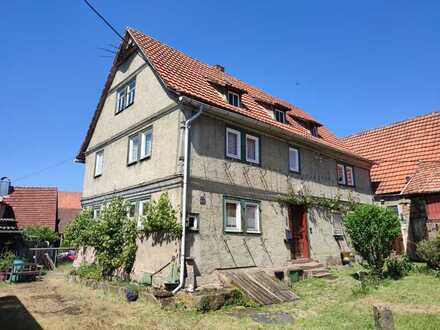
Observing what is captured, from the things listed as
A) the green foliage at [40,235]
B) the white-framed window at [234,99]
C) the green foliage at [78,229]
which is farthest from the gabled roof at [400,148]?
the green foliage at [40,235]

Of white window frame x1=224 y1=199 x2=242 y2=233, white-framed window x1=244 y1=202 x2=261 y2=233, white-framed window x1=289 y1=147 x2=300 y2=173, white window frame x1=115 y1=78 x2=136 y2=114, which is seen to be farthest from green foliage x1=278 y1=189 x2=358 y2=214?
white window frame x1=115 y1=78 x2=136 y2=114

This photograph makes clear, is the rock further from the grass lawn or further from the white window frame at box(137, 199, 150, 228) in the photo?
the white window frame at box(137, 199, 150, 228)

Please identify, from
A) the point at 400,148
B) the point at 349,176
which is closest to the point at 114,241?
the point at 349,176

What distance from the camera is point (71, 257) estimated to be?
2753 cm

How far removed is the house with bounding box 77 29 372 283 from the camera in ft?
40.3

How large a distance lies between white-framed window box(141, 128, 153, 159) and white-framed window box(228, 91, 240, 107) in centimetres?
370

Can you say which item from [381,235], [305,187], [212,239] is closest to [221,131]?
[212,239]

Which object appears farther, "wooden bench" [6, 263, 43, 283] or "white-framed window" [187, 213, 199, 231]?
"wooden bench" [6, 263, 43, 283]

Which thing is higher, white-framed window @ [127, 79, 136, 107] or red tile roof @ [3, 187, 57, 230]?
white-framed window @ [127, 79, 136, 107]

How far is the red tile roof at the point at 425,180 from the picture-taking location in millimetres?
19469

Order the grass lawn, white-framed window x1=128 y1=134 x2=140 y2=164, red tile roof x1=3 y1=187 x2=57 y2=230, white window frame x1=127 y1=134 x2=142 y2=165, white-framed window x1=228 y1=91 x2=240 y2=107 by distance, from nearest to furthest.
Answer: the grass lawn, white window frame x1=127 y1=134 x2=142 y2=165, white-framed window x1=128 y1=134 x2=140 y2=164, white-framed window x1=228 y1=91 x2=240 y2=107, red tile roof x1=3 y1=187 x2=57 y2=230

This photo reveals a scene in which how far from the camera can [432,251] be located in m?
13.5

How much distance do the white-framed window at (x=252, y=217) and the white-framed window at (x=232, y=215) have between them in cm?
38

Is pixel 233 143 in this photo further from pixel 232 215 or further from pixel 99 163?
pixel 99 163
